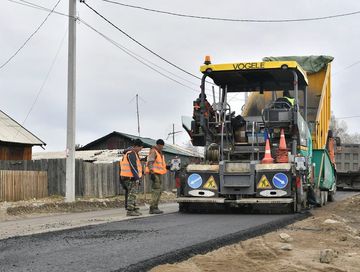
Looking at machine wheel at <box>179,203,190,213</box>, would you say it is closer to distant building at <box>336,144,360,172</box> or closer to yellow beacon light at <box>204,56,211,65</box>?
yellow beacon light at <box>204,56,211,65</box>

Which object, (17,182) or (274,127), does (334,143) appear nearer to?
(274,127)

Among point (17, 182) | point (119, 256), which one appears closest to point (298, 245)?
point (119, 256)

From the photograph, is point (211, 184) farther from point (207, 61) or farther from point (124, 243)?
point (124, 243)

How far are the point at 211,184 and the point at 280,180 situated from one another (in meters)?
1.33

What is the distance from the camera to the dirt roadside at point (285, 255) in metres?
4.83

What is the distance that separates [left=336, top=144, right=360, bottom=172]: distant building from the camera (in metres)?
26.5

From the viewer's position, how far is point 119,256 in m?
5.35

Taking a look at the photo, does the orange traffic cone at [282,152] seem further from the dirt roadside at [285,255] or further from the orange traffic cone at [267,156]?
the dirt roadside at [285,255]

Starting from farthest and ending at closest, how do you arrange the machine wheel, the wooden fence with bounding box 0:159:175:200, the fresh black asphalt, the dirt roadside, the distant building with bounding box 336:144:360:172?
the distant building with bounding box 336:144:360:172, the wooden fence with bounding box 0:159:175:200, the machine wheel, the fresh black asphalt, the dirt roadside

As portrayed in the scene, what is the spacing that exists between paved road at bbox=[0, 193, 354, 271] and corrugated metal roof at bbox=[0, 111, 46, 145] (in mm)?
20750

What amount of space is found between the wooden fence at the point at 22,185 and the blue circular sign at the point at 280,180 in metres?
10.2

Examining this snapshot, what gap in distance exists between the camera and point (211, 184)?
35.3 ft

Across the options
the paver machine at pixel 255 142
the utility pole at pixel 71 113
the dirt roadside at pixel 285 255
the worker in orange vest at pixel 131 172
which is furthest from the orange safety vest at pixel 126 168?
the utility pole at pixel 71 113

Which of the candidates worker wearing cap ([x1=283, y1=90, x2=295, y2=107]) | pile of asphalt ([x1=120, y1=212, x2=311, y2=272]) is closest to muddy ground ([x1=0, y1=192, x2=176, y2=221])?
worker wearing cap ([x1=283, y1=90, x2=295, y2=107])
